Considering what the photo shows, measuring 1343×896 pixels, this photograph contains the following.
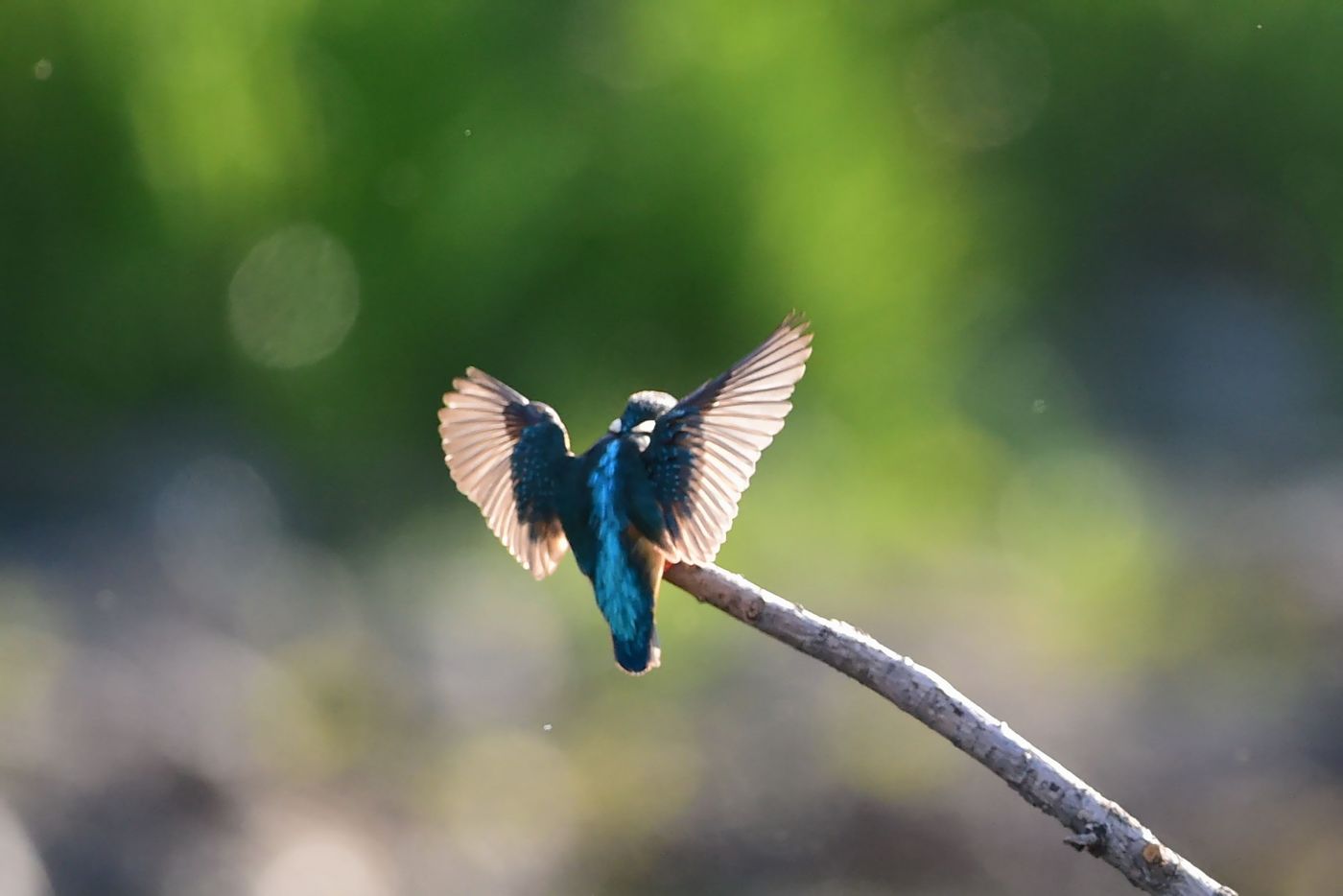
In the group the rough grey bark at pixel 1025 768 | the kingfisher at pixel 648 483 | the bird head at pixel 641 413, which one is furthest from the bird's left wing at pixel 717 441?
the rough grey bark at pixel 1025 768

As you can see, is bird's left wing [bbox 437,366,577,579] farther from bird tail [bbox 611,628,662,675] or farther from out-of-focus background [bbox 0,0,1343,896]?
out-of-focus background [bbox 0,0,1343,896]

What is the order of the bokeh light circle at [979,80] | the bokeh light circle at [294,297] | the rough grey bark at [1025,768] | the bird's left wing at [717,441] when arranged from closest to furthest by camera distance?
the rough grey bark at [1025,768]
the bird's left wing at [717,441]
the bokeh light circle at [294,297]
the bokeh light circle at [979,80]

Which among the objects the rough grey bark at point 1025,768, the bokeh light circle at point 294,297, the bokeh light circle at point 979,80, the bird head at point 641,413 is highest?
the bokeh light circle at point 979,80

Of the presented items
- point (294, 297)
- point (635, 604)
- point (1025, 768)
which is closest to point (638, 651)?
point (635, 604)

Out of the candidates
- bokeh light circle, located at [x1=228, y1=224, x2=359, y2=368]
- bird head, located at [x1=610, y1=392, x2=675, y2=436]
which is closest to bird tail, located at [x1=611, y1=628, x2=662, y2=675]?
bird head, located at [x1=610, y1=392, x2=675, y2=436]

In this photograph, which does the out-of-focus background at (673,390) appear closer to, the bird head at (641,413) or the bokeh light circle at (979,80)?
the bokeh light circle at (979,80)

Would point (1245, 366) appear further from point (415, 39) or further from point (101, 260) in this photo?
point (101, 260)

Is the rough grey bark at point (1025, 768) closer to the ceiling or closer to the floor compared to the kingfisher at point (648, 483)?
closer to the floor
